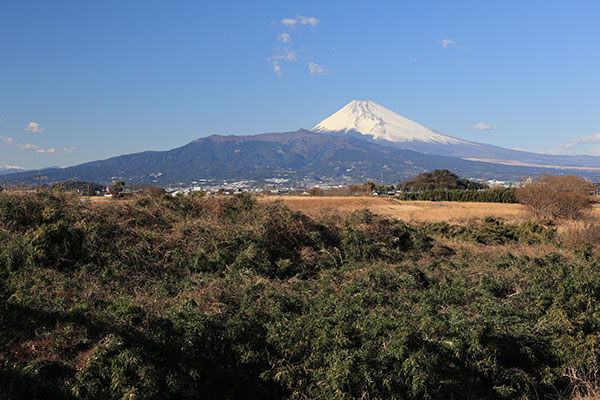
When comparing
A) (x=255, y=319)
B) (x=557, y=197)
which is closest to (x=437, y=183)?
(x=557, y=197)

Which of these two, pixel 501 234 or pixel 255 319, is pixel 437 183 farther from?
pixel 255 319

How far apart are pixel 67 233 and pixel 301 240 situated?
5.86 metres

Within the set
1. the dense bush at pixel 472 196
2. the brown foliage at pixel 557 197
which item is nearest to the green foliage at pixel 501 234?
the brown foliage at pixel 557 197

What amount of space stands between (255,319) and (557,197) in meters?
32.3

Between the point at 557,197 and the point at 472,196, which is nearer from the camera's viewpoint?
the point at 557,197

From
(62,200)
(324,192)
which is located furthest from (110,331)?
(324,192)

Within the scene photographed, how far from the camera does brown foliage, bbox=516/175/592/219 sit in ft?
102

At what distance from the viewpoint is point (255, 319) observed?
6.22 meters

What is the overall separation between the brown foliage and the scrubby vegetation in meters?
24.0

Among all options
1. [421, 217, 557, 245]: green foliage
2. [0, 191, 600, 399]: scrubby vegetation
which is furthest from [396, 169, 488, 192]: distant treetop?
[0, 191, 600, 399]: scrubby vegetation

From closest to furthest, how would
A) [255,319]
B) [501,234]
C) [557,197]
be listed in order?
1. [255,319]
2. [501,234]
3. [557,197]

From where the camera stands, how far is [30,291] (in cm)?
673

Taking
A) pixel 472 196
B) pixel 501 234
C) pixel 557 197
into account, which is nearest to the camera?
pixel 501 234

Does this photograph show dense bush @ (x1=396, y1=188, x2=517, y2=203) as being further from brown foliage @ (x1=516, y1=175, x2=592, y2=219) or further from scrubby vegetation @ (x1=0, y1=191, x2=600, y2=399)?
scrubby vegetation @ (x1=0, y1=191, x2=600, y2=399)
